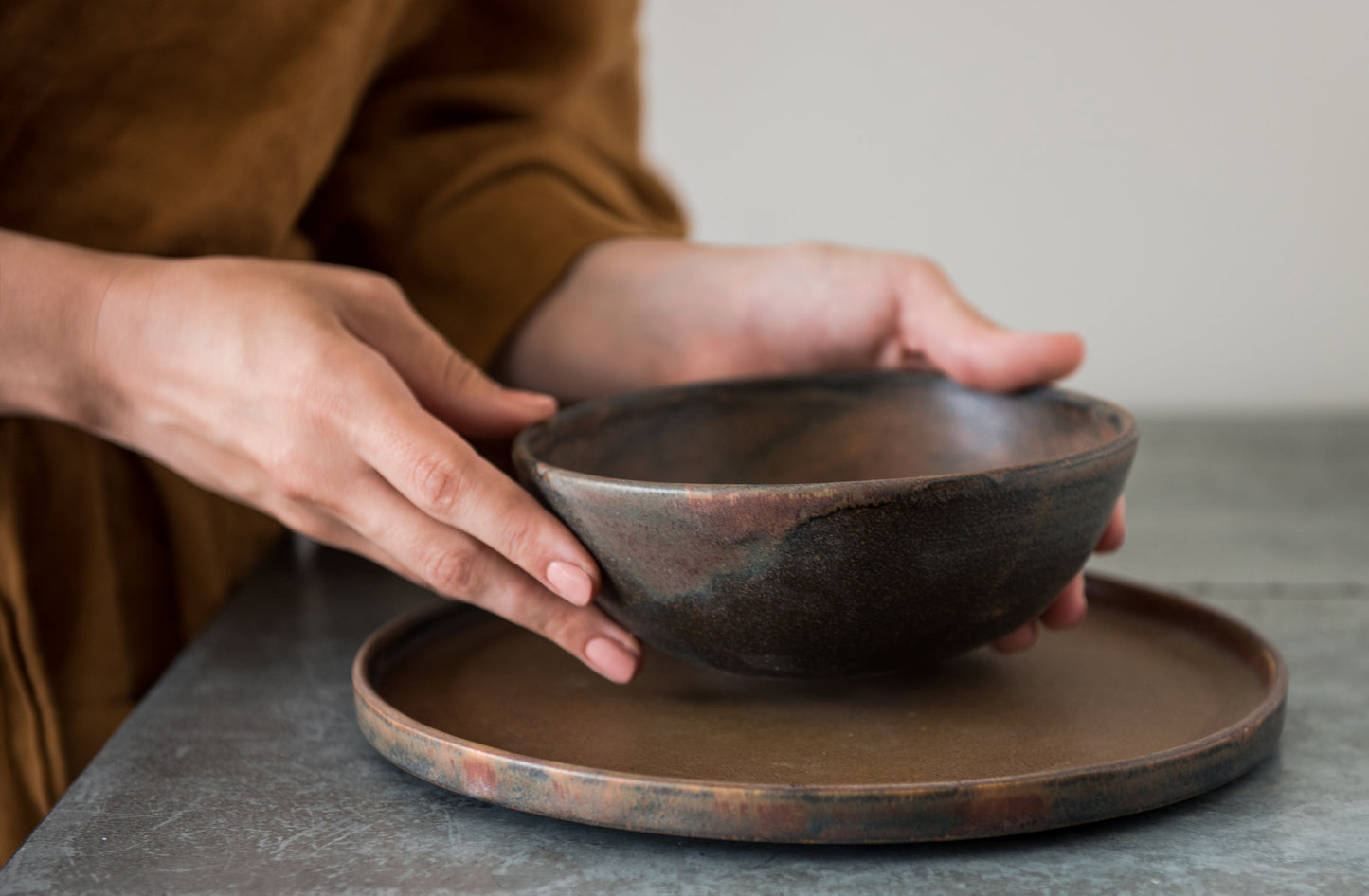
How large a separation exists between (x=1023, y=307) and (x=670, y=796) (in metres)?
1.69

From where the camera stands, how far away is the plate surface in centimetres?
40

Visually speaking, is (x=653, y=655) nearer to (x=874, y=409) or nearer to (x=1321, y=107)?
(x=874, y=409)

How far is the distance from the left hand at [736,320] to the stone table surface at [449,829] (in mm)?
201

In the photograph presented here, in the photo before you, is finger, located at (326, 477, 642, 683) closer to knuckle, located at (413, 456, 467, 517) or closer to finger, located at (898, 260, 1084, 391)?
knuckle, located at (413, 456, 467, 517)

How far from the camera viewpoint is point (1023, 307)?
77.6 inches

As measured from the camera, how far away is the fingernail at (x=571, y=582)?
1.58ft

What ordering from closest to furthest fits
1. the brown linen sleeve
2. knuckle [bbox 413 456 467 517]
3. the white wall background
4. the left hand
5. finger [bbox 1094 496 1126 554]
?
1. knuckle [bbox 413 456 467 517]
2. finger [bbox 1094 496 1126 554]
3. the left hand
4. the brown linen sleeve
5. the white wall background

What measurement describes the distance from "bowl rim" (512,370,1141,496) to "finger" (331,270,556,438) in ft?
0.10

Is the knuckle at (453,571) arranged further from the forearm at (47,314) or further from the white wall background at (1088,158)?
the white wall background at (1088,158)

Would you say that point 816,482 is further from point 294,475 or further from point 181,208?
point 181,208

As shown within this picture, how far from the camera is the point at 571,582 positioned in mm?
483

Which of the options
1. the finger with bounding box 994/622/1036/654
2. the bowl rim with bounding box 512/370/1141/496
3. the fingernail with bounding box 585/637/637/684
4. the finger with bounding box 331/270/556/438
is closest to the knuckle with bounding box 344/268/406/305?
the finger with bounding box 331/270/556/438

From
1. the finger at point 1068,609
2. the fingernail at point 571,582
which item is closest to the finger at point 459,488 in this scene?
the fingernail at point 571,582

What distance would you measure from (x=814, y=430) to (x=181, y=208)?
38cm
